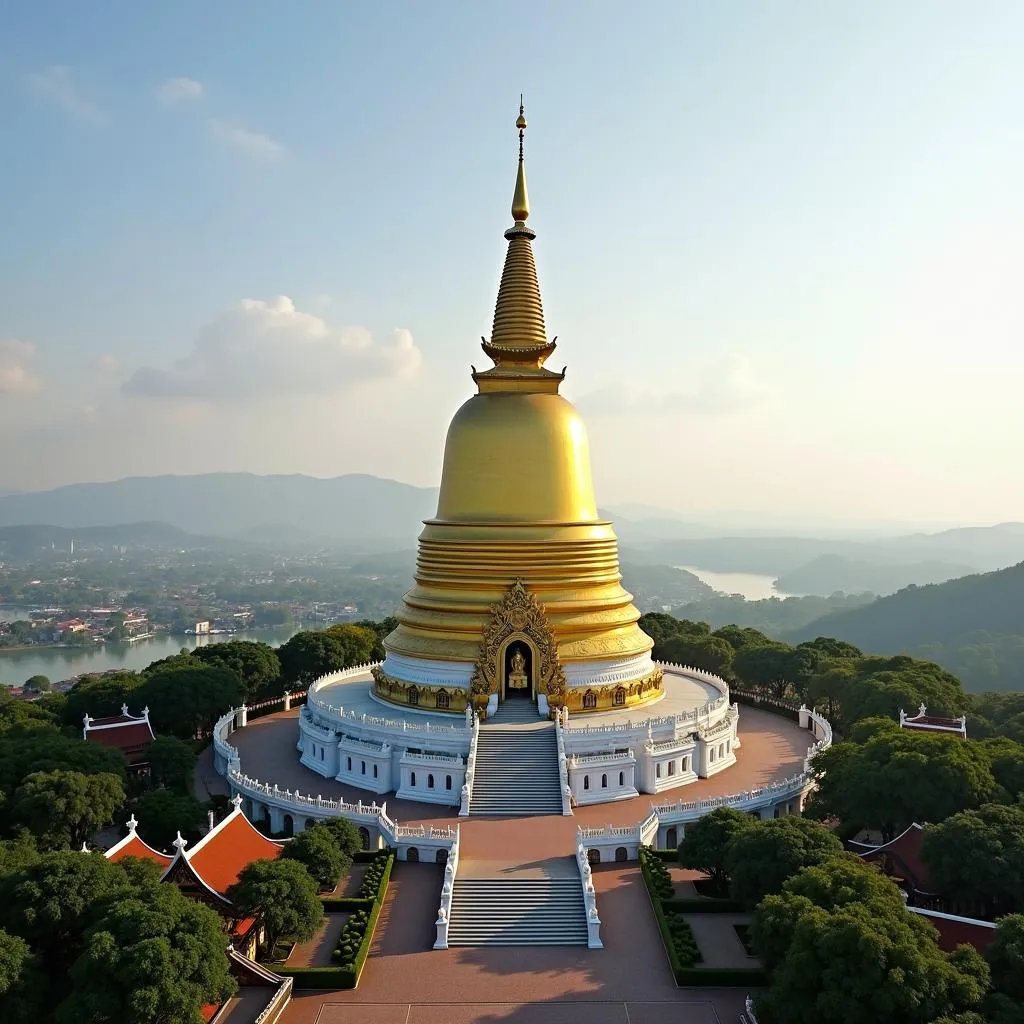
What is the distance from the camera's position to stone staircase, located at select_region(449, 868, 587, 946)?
2203 centimetres

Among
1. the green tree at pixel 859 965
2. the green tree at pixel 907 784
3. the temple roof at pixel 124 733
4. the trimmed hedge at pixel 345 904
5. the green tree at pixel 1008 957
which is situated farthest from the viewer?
the temple roof at pixel 124 733

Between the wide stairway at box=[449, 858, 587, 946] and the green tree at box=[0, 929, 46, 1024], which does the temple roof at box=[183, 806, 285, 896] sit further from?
the wide stairway at box=[449, 858, 587, 946]

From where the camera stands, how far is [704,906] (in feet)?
76.0

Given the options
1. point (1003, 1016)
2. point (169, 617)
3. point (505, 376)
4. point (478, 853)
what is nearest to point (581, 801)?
point (478, 853)

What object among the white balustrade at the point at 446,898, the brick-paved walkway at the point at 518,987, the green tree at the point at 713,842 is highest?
the green tree at the point at 713,842

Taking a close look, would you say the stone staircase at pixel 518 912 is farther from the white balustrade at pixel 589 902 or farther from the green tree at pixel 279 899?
Answer: the green tree at pixel 279 899

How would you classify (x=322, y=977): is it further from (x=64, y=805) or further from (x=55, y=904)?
(x=64, y=805)

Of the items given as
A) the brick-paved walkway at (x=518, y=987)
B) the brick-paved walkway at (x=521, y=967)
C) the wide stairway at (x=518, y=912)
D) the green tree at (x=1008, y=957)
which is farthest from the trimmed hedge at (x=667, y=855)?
the green tree at (x=1008, y=957)

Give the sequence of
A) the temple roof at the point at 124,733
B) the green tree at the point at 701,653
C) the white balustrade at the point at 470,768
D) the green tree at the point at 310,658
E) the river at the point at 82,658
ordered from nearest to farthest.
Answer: the white balustrade at the point at 470,768
the temple roof at the point at 124,733
the green tree at the point at 310,658
the green tree at the point at 701,653
the river at the point at 82,658

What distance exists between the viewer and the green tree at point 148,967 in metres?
15.7

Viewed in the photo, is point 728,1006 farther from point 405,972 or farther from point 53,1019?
point 53,1019

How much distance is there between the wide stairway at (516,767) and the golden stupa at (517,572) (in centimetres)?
132

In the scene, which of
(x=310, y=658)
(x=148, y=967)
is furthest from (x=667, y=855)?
(x=310, y=658)

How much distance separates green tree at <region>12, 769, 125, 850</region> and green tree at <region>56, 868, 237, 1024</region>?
9.79 meters
